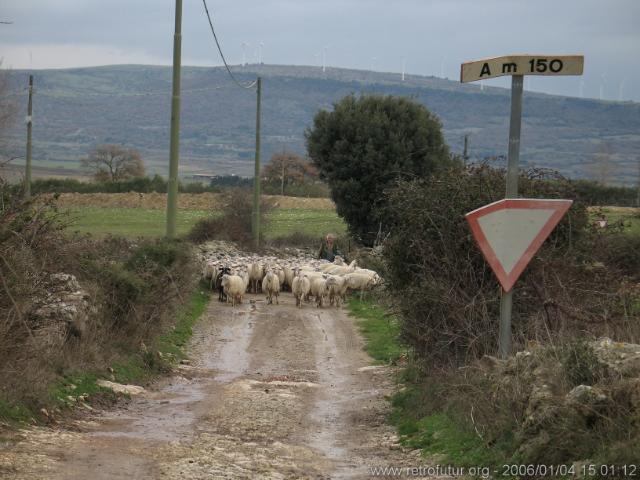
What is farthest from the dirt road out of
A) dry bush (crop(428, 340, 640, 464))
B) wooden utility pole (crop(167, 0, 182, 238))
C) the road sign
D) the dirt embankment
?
the dirt embankment

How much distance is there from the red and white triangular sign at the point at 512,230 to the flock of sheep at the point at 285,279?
17.2 metres

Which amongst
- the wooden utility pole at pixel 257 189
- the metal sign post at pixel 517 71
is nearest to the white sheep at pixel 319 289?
the wooden utility pole at pixel 257 189

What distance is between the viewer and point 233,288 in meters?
27.6

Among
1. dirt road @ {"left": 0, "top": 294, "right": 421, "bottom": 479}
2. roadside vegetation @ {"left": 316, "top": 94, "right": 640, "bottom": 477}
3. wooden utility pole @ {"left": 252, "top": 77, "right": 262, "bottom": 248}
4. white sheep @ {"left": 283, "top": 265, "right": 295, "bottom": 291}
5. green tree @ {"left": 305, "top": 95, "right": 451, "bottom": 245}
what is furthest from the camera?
green tree @ {"left": 305, "top": 95, "right": 451, "bottom": 245}

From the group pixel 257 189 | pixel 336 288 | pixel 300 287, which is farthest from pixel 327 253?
pixel 300 287

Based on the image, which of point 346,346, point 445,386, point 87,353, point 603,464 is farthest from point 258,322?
point 603,464

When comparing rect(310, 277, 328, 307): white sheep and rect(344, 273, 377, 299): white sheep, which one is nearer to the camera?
rect(310, 277, 328, 307): white sheep

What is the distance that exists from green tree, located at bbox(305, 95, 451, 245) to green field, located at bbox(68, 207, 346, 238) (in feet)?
15.4

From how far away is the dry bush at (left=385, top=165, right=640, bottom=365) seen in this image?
11.3 metres

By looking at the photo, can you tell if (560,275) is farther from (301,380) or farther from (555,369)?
(301,380)

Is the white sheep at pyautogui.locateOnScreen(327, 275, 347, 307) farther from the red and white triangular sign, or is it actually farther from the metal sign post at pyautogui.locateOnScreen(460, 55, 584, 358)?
the red and white triangular sign

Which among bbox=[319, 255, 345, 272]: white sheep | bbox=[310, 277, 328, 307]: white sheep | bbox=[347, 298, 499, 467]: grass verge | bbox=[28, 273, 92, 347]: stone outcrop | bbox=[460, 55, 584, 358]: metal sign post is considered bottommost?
bbox=[310, 277, 328, 307]: white sheep

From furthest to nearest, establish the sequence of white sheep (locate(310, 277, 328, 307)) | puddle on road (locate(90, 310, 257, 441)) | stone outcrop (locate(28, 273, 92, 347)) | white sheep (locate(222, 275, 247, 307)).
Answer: white sheep (locate(310, 277, 328, 307)) → white sheep (locate(222, 275, 247, 307)) → stone outcrop (locate(28, 273, 92, 347)) → puddle on road (locate(90, 310, 257, 441))

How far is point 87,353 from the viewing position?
14359 millimetres
